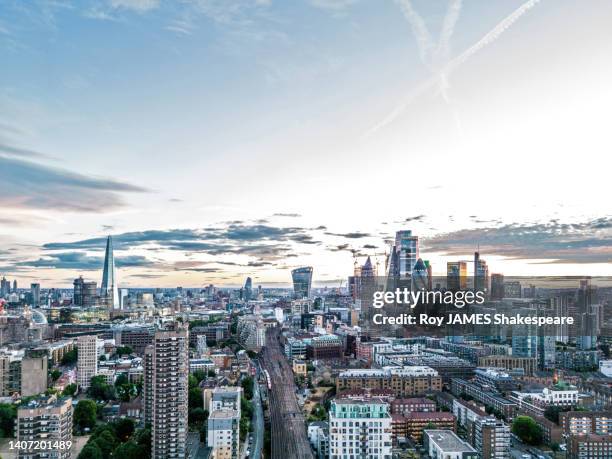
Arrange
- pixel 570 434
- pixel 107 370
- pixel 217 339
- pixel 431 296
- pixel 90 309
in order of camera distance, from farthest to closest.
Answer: pixel 90 309 < pixel 217 339 < pixel 431 296 < pixel 107 370 < pixel 570 434

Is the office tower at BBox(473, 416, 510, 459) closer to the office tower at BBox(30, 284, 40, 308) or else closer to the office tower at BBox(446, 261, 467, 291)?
the office tower at BBox(446, 261, 467, 291)

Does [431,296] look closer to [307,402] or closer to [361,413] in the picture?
[307,402]

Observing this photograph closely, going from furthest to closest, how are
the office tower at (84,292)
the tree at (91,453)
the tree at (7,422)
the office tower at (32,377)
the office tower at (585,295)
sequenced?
the office tower at (84,292) < the office tower at (585,295) < the office tower at (32,377) < the tree at (7,422) < the tree at (91,453)

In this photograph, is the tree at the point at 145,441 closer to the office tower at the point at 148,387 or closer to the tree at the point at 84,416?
the office tower at the point at 148,387

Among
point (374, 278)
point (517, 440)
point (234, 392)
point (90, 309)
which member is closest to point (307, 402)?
point (234, 392)

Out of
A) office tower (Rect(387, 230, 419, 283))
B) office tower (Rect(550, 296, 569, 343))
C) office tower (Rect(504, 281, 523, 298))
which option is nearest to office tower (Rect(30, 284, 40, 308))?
office tower (Rect(387, 230, 419, 283))

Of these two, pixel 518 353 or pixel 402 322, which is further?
pixel 402 322

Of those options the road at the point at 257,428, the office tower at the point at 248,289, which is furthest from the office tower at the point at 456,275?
the office tower at the point at 248,289
